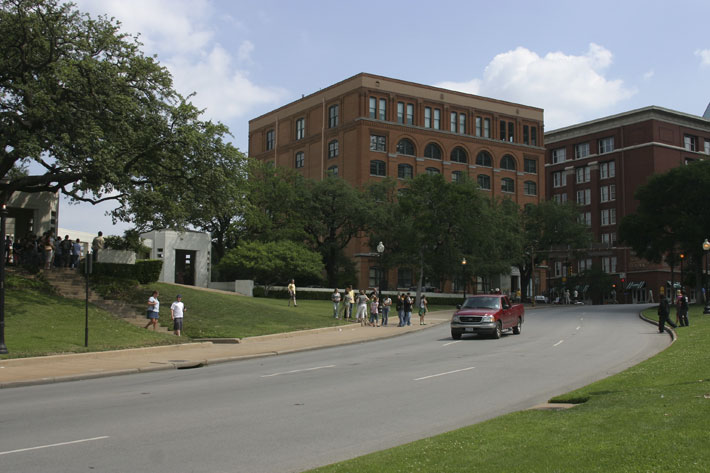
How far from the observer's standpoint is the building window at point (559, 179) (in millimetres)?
111812

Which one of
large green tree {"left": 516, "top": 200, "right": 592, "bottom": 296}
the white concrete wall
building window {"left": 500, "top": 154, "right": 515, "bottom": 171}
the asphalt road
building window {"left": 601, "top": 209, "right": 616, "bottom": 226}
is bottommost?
the asphalt road

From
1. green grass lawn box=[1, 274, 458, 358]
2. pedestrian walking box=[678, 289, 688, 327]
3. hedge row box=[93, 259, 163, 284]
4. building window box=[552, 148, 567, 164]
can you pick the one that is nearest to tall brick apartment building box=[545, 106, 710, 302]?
building window box=[552, 148, 567, 164]

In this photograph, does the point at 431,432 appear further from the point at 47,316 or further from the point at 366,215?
the point at 366,215

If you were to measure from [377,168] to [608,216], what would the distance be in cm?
4531

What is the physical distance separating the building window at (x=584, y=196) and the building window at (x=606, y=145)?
6.45 metres

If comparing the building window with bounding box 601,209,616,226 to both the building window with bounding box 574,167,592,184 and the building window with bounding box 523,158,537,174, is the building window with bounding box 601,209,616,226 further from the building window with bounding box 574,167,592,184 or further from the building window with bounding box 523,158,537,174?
the building window with bounding box 523,158,537,174

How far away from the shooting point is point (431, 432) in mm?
9133

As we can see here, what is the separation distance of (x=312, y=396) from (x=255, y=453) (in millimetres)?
4781

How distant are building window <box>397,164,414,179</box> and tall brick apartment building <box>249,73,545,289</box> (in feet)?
0.38

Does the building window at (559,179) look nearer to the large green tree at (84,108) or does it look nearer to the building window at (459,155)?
the building window at (459,155)

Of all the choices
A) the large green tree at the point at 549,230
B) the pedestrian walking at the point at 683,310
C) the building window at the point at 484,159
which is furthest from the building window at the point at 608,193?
the pedestrian walking at the point at 683,310

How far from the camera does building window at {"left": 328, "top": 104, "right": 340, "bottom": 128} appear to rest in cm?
8050

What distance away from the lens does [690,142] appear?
10294 cm

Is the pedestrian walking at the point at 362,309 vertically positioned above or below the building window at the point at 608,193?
below
